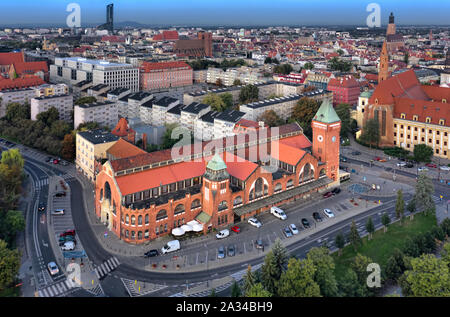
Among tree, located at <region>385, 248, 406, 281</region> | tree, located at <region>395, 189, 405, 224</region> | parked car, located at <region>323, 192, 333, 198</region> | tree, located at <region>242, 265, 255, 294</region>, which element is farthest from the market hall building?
tree, located at <region>385, 248, 406, 281</region>

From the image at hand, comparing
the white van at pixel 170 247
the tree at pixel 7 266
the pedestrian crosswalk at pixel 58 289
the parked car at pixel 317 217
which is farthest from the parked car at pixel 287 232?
the tree at pixel 7 266

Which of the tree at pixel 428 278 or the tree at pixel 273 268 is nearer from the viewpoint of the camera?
the tree at pixel 428 278

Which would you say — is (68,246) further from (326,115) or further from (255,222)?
(326,115)

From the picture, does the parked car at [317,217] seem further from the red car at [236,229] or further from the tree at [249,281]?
the tree at [249,281]

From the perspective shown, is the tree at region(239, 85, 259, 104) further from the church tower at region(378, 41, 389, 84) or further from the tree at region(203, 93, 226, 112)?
the church tower at region(378, 41, 389, 84)

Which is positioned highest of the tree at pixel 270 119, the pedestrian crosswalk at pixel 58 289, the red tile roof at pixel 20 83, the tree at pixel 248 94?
the red tile roof at pixel 20 83

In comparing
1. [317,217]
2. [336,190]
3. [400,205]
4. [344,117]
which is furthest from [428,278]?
[344,117]

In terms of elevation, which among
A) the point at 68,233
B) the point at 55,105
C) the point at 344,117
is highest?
the point at 55,105
